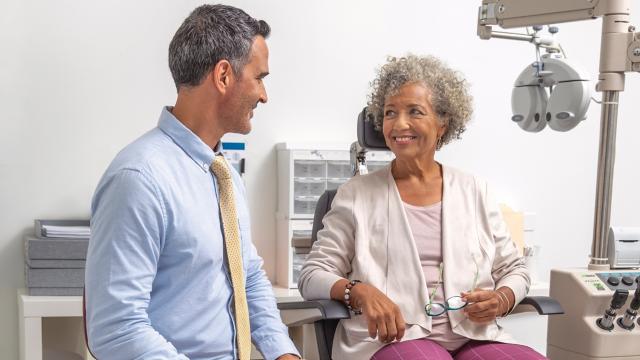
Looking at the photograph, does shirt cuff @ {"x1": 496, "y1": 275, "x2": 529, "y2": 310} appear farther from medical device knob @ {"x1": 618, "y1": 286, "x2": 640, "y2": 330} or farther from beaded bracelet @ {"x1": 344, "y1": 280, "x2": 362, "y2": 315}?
beaded bracelet @ {"x1": 344, "y1": 280, "x2": 362, "y2": 315}

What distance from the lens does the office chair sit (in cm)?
208

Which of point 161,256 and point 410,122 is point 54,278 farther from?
point 161,256

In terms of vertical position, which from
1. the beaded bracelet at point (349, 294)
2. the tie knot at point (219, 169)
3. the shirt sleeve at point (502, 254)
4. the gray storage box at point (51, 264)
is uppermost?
the tie knot at point (219, 169)

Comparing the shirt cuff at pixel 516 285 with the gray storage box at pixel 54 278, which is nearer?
the shirt cuff at pixel 516 285

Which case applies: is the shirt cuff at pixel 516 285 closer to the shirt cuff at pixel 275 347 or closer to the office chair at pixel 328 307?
the office chair at pixel 328 307

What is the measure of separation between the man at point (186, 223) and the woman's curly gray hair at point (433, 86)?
706mm

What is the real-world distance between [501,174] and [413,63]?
4.83ft

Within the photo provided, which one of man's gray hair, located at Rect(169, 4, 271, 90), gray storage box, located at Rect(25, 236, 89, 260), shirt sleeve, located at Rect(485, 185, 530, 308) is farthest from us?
gray storage box, located at Rect(25, 236, 89, 260)

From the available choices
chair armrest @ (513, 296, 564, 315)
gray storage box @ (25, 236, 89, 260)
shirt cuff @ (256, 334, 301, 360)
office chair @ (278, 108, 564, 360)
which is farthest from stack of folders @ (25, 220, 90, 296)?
chair armrest @ (513, 296, 564, 315)

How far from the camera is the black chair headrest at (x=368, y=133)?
2367mm

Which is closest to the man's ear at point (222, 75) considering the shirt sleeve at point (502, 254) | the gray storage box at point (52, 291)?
the shirt sleeve at point (502, 254)

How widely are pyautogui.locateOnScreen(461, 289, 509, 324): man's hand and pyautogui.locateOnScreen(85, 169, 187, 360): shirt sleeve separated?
35.7 inches

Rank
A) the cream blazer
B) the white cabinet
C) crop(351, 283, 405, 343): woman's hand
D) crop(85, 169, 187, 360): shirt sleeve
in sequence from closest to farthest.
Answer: crop(85, 169, 187, 360): shirt sleeve < crop(351, 283, 405, 343): woman's hand < the cream blazer < the white cabinet

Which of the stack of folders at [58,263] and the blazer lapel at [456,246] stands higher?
the blazer lapel at [456,246]
